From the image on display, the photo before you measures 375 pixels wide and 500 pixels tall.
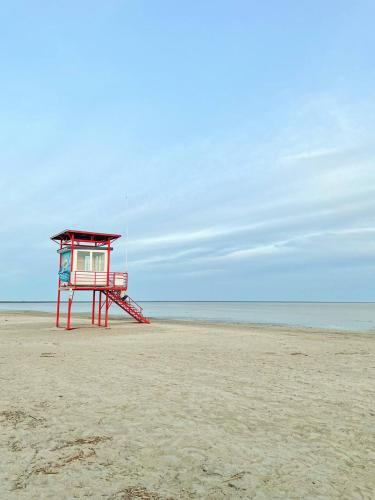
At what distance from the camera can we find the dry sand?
559cm

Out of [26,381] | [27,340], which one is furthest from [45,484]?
[27,340]

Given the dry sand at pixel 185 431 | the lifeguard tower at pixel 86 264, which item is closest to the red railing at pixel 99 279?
the lifeguard tower at pixel 86 264

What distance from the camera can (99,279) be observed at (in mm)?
32594

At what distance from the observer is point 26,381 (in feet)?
39.8

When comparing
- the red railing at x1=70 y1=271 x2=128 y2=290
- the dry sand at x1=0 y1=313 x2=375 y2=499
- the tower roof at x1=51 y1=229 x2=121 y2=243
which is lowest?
the dry sand at x1=0 y1=313 x2=375 y2=499

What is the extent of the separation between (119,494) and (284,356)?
1428cm

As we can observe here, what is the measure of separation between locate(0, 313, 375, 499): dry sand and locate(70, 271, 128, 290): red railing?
53.8 feet

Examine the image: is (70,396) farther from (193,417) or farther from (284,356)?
(284,356)

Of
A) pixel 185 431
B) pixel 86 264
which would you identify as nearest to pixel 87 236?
pixel 86 264

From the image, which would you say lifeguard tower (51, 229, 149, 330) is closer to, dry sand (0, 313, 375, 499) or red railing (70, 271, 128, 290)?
red railing (70, 271, 128, 290)

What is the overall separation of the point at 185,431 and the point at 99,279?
84.8 ft

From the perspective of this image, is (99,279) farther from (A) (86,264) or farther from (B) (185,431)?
(B) (185,431)

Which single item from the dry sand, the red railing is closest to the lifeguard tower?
the red railing

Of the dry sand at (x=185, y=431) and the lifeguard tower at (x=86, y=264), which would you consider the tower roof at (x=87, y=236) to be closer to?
the lifeguard tower at (x=86, y=264)
